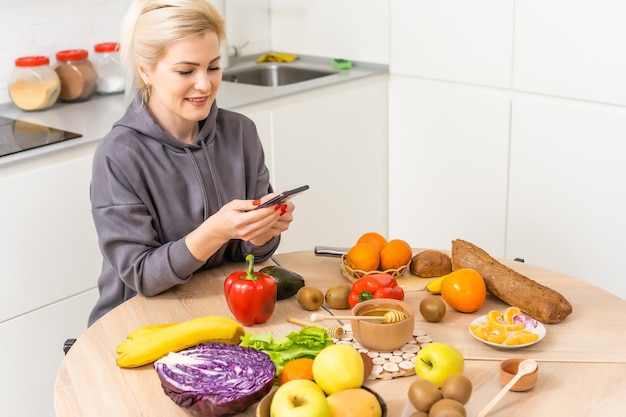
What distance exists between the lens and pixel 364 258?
76.9 inches

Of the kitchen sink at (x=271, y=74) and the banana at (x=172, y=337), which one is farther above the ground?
the kitchen sink at (x=271, y=74)

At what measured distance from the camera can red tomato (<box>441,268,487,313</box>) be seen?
1.81 meters

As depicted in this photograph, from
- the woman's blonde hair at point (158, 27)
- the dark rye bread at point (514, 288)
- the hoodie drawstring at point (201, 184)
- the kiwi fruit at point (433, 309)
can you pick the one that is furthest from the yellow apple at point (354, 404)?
the woman's blonde hair at point (158, 27)

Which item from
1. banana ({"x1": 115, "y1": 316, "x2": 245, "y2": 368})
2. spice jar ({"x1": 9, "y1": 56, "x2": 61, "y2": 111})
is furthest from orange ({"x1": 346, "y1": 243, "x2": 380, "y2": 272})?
spice jar ({"x1": 9, "y1": 56, "x2": 61, "y2": 111})

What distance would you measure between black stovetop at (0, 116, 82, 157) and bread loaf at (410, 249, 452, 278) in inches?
47.9

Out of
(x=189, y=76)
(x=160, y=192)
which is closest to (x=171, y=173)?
(x=160, y=192)

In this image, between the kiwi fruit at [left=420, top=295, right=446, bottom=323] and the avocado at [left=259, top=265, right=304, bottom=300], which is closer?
the kiwi fruit at [left=420, top=295, right=446, bottom=323]

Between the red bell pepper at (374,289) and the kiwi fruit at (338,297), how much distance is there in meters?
0.01

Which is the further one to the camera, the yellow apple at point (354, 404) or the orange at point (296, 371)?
the orange at point (296, 371)

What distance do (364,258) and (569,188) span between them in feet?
4.34

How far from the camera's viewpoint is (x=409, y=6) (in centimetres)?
341

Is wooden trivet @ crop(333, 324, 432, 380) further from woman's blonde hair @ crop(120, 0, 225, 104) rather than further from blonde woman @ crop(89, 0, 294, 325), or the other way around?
woman's blonde hair @ crop(120, 0, 225, 104)

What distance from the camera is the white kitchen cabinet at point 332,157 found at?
326cm

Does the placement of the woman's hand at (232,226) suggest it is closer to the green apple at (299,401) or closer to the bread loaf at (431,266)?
the bread loaf at (431,266)
